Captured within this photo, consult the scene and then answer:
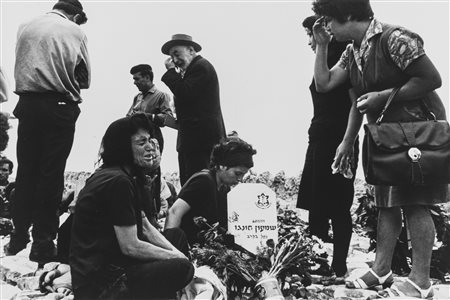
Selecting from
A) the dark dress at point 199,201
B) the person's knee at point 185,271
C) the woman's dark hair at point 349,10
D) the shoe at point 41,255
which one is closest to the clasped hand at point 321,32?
the woman's dark hair at point 349,10

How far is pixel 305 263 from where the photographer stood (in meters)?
3.08

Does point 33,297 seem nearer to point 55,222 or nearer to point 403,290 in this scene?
point 55,222

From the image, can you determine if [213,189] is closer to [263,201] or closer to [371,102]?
Result: [263,201]

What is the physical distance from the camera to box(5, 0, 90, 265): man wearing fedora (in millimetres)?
3844

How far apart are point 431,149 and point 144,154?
55.1 inches

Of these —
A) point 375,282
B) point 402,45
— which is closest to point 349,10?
point 402,45

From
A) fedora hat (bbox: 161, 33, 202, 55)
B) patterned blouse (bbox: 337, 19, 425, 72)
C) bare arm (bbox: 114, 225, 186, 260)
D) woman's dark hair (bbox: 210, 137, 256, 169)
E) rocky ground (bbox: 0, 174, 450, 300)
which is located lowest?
rocky ground (bbox: 0, 174, 450, 300)

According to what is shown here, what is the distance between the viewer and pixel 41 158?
12.8 feet

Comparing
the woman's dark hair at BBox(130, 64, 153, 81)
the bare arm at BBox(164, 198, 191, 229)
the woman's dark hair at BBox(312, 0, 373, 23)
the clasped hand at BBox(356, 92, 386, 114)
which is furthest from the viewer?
the woman's dark hair at BBox(130, 64, 153, 81)

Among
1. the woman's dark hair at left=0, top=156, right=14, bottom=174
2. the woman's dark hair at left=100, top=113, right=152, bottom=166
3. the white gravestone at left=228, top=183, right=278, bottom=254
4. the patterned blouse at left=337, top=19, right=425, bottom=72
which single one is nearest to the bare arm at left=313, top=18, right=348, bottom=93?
the patterned blouse at left=337, top=19, right=425, bottom=72

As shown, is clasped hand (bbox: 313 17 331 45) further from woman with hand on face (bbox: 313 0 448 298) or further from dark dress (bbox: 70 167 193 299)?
dark dress (bbox: 70 167 193 299)

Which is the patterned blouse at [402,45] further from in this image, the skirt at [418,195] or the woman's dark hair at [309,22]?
the woman's dark hair at [309,22]

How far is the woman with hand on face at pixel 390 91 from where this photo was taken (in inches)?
111

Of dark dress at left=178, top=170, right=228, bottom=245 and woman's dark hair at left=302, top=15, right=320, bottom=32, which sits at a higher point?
woman's dark hair at left=302, top=15, right=320, bottom=32
